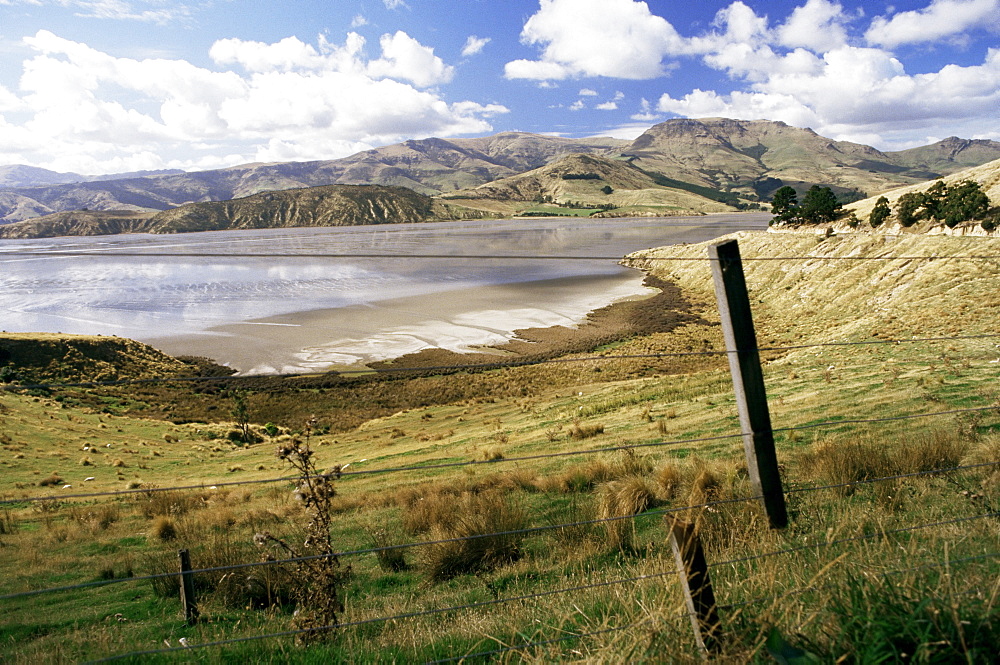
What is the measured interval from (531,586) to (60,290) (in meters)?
94.3

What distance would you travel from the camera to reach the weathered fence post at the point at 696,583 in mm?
2623

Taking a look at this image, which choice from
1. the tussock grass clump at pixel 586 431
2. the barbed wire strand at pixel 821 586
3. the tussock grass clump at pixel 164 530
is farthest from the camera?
the tussock grass clump at pixel 586 431

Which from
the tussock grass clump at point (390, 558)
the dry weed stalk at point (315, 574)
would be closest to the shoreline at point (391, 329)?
the tussock grass clump at point (390, 558)

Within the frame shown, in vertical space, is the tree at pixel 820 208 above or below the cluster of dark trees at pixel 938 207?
above

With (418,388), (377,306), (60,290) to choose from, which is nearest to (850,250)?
(418,388)

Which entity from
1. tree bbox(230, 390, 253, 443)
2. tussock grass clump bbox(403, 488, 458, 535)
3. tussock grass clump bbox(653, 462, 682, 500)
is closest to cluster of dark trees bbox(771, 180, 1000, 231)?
tussock grass clump bbox(653, 462, 682, 500)

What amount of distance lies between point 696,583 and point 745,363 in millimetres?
1547

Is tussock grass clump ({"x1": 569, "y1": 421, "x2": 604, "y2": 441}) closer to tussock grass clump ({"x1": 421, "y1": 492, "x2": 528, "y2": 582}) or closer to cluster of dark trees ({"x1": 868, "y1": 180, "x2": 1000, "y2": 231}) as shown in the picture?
tussock grass clump ({"x1": 421, "y1": 492, "x2": 528, "y2": 582})

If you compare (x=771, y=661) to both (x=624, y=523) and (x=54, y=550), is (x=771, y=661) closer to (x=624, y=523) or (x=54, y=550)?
(x=624, y=523)

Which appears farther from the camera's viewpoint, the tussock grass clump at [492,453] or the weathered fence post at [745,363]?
the tussock grass clump at [492,453]

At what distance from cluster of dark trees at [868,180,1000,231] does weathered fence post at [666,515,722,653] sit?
45.1 meters

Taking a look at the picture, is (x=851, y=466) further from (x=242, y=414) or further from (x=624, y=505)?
(x=242, y=414)

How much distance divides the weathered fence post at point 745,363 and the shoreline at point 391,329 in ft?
108

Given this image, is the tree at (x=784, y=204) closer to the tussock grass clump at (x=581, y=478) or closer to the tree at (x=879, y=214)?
the tree at (x=879, y=214)
